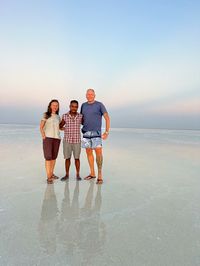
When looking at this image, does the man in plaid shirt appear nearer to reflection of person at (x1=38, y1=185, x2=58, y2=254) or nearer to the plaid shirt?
the plaid shirt

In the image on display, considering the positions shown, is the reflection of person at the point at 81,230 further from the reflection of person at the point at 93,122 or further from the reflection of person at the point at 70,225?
the reflection of person at the point at 93,122

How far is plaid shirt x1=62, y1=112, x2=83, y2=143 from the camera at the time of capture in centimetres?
348

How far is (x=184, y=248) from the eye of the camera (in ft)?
4.90

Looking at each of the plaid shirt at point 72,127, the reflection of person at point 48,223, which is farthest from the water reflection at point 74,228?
the plaid shirt at point 72,127

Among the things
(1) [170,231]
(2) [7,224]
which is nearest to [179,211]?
(1) [170,231]

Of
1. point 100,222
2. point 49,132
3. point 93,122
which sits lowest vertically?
point 100,222

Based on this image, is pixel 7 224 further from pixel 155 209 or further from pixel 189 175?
pixel 189 175

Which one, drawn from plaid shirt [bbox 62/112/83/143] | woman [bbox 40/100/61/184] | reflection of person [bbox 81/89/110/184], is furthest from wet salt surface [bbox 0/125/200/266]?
plaid shirt [bbox 62/112/83/143]

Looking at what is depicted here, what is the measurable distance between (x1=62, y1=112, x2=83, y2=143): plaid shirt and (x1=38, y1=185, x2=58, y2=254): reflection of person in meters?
1.16

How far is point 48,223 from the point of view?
6.09 ft

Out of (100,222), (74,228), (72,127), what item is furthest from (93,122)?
(74,228)

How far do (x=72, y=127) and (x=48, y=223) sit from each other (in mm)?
1916

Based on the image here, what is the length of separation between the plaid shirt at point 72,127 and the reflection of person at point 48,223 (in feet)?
3.81

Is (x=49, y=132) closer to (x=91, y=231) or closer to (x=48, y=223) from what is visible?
(x=48, y=223)
